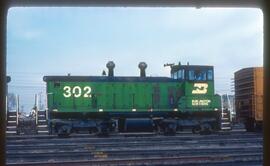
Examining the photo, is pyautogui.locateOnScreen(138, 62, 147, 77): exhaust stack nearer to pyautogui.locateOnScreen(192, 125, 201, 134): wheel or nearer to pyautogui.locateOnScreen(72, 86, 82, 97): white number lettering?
pyautogui.locateOnScreen(72, 86, 82, 97): white number lettering

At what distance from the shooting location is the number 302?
19922mm

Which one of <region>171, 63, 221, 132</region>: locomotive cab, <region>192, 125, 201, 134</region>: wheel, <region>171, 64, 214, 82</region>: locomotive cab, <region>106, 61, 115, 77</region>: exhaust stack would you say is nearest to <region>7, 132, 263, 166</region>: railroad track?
<region>192, 125, 201, 134</region>: wheel

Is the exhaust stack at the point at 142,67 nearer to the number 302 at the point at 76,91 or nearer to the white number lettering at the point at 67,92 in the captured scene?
the number 302 at the point at 76,91

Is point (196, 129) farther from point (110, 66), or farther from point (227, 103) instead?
point (110, 66)

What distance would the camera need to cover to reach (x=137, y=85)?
2045 cm

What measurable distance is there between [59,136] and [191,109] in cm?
657

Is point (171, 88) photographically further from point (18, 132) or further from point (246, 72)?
point (18, 132)

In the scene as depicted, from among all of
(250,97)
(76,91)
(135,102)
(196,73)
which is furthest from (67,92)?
(250,97)

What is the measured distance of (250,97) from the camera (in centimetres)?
2177

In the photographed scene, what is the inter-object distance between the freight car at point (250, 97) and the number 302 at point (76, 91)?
837cm

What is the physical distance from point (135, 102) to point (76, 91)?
116 inches

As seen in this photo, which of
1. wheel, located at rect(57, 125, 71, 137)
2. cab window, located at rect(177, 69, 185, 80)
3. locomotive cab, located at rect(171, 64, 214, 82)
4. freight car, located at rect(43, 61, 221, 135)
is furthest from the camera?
cab window, located at rect(177, 69, 185, 80)

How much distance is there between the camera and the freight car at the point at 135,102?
1964 centimetres

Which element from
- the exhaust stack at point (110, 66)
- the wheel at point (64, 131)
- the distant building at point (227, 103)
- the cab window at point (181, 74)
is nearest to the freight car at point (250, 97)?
the distant building at point (227, 103)
